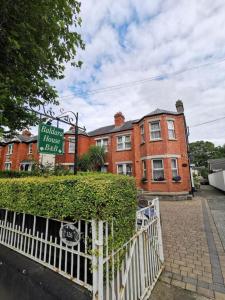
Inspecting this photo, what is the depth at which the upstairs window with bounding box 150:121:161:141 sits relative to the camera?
1492cm

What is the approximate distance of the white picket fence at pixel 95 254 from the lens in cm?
216

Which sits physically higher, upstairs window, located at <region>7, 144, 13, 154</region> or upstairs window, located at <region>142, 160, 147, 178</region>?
upstairs window, located at <region>7, 144, 13, 154</region>

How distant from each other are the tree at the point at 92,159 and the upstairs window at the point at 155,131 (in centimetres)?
566

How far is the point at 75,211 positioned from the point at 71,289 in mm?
1041

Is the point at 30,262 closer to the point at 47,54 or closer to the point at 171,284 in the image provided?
the point at 171,284

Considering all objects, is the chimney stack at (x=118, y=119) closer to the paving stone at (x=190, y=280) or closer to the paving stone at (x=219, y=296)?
the paving stone at (x=190, y=280)

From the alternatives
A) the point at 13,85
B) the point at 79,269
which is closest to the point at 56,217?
the point at 79,269

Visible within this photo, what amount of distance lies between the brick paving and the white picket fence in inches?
18.1

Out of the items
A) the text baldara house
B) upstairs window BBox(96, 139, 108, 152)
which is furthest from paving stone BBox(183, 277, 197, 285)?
upstairs window BBox(96, 139, 108, 152)

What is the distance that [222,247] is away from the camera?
4.68m

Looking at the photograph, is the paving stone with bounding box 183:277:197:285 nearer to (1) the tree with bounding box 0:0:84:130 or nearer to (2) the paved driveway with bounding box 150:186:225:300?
(2) the paved driveway with bounding box 150:186:225:300

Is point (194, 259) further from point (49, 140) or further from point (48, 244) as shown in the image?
point (49, 140)

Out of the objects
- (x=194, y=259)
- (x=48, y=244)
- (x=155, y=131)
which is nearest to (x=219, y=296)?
(x=194, y=259)

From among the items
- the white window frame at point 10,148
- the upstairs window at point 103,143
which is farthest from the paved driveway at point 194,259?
the white window frame at point 10,148
